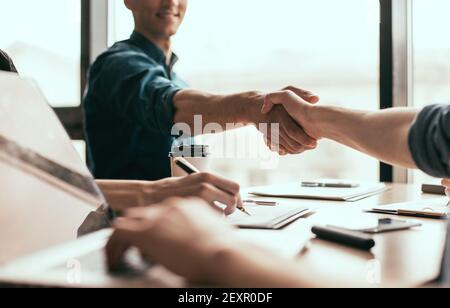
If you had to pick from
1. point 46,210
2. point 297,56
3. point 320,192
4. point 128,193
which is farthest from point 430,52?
point 46,210

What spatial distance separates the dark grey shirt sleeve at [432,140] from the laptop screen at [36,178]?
0.50 metres

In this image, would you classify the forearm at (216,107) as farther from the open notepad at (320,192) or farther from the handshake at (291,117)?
the open notepad at (320,192)

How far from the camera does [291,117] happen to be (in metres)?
Result: 1.28

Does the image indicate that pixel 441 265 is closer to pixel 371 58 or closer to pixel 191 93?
pixel 191 93

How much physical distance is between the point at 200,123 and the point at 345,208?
58 cm

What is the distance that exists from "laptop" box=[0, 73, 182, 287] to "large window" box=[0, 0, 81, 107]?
1623mm

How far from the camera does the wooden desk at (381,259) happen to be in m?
0.47

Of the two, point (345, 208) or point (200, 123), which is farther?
point (200, 123)

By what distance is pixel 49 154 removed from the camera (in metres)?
0.71

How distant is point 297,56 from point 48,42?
52.9 inches

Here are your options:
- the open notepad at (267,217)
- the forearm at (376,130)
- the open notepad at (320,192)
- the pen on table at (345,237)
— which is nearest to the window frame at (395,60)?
the open notepad at (320,192)

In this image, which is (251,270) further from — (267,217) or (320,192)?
(320,192)

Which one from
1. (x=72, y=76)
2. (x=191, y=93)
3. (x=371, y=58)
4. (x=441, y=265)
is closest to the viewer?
(x=441, y=265)
